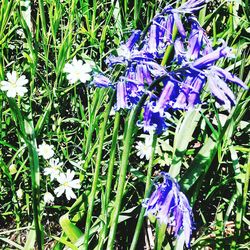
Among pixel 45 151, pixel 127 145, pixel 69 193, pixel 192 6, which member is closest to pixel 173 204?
pixel 127 145

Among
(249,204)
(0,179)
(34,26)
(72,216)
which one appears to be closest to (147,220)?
(72,216)

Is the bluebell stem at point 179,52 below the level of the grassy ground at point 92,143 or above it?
above

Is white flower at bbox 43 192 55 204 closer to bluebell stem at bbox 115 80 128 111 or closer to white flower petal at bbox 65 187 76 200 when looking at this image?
white flower petal at bbox 65 187 76 200

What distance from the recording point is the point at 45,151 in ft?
7.78

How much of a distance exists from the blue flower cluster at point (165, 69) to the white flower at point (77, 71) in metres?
0.70

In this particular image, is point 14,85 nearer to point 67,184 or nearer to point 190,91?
point 67,184

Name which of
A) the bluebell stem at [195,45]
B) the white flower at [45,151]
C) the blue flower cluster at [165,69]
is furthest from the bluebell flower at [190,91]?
the white flower at [45,151]

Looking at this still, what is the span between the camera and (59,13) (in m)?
2.48

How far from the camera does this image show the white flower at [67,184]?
2.29 metres

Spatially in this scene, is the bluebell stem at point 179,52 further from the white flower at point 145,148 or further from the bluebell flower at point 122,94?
the white flower at point 145,148

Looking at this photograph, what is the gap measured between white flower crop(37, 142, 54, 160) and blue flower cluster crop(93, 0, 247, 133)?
77 centimetres

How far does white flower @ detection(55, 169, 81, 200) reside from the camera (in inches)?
90.4

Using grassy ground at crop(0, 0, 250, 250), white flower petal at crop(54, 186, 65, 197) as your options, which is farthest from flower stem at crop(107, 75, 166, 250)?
white flower petal at crop(54, 186, 65, 197)

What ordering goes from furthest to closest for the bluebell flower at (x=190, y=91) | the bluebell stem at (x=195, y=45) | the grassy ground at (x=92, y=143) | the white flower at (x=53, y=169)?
1. the white flower at (x=53, y=169)
2. the grassy ground at (x=92, y=143)
3. the bluebell stem at (x=195, y=45)
4. the bluebell flower at (x=190, y=91)
